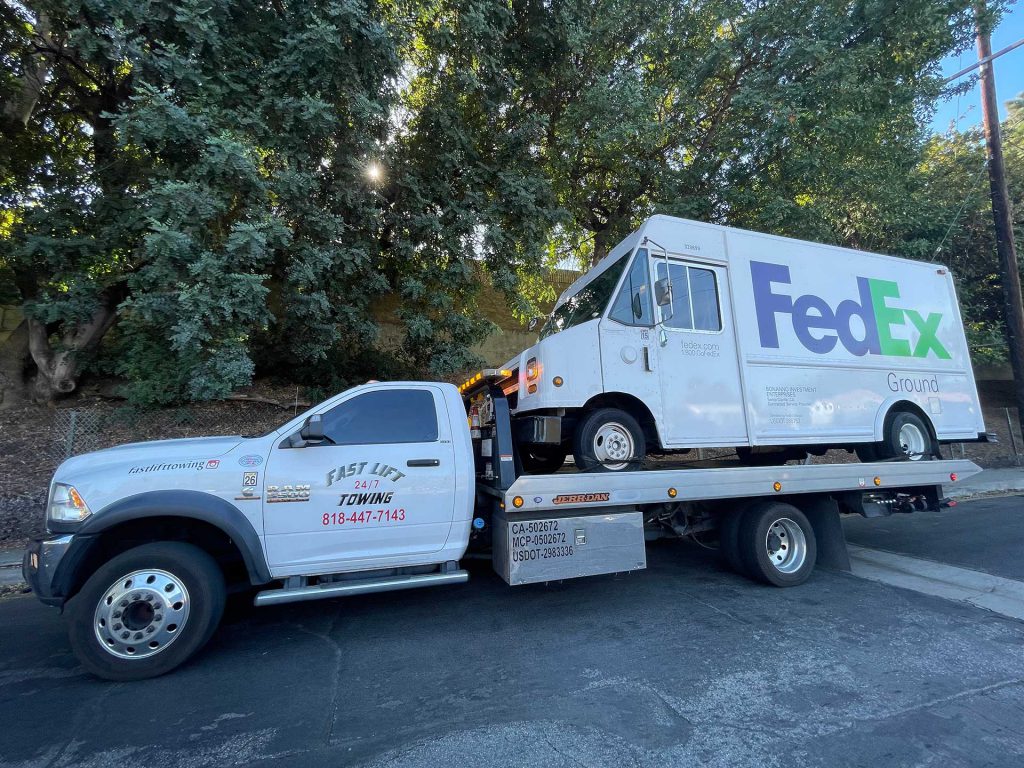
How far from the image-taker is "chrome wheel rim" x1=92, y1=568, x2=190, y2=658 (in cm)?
343

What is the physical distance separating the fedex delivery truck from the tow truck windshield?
1.1 inches

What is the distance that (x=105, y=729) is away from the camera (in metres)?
2.95

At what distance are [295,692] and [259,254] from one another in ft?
16.8

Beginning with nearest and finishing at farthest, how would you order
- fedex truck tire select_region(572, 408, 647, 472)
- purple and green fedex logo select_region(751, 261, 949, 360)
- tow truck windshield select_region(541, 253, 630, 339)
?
fedex truck tire select_region(572, 408, 647, 472)
tow truck windshield select_region(541, 253, 630, 339)
purple and green fedex logo select_region(751, 261, 949, 360)

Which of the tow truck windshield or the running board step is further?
the tow truck windshield

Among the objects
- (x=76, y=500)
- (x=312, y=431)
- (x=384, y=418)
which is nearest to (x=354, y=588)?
(x=312, y=431)

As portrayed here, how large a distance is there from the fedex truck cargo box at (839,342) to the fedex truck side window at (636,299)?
1.06 metres

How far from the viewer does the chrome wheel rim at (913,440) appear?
6.52m

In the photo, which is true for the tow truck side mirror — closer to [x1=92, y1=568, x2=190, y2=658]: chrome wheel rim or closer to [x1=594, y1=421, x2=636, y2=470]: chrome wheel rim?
[x1=92, y1=568, x2=190, y2=658]: chrome wheel rim

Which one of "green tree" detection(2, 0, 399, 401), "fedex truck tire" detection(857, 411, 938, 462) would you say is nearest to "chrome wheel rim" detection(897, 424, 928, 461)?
"fedex truck tire" detection(857, 411, 938, 462)

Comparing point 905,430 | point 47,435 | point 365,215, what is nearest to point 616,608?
point 905,430

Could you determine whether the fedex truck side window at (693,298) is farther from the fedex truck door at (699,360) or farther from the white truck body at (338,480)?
the white truck body at (338,480)

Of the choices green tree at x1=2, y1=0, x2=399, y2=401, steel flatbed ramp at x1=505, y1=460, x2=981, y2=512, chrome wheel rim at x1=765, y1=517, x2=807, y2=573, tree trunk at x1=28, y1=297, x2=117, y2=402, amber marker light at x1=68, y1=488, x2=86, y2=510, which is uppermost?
green tree at x1=2, y1=0, x2=399, y2=401

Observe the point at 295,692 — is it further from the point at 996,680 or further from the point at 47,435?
the point at 47,435
